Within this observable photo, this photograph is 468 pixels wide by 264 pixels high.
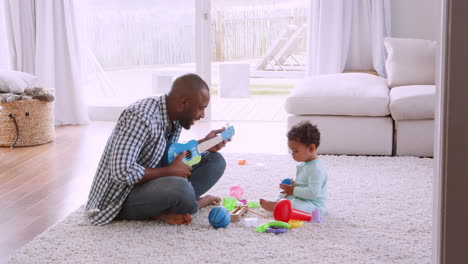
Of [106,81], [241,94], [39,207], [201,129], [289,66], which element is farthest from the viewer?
[289,66]

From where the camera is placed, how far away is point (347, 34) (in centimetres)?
554

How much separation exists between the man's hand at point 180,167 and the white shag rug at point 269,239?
24 cm

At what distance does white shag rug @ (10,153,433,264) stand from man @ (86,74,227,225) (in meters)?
0.08

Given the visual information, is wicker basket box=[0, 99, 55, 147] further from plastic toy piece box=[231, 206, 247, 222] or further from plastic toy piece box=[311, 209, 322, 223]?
plastic toy piece box=[311, 209, 322, 223]

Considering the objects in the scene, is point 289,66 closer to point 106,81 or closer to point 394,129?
point 106,81

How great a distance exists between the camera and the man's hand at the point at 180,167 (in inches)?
104

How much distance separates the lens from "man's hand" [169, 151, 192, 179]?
8.64ft

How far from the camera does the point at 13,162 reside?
13.8ft

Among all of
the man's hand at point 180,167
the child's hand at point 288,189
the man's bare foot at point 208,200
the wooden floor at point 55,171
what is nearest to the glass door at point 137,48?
the wooden floor at point 55,171

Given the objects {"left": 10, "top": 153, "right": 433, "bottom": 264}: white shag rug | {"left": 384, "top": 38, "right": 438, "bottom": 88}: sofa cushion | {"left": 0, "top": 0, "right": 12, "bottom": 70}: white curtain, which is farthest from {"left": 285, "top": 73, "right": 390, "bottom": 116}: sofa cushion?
{"left": 0, "top": 0, "right": 12, "bottom": 70}: white curtain

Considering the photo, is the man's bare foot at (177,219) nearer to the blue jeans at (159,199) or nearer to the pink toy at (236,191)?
the blue jeans at (159,199)

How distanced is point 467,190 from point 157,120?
1811mm

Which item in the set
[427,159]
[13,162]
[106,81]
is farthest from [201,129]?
[427,159]

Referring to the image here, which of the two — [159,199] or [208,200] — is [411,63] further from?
[159,199]
